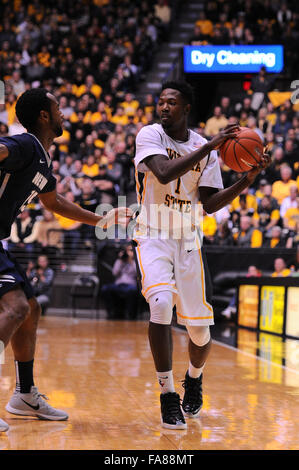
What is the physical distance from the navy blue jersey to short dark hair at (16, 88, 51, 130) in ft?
0.66

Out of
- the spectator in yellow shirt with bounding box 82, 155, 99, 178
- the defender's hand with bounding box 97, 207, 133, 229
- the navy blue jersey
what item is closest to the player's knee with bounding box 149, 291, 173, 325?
the defender's hand with bounding box 97, 207, 133, 229

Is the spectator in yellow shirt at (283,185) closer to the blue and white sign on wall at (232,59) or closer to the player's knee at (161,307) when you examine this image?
the blue and white sign on wall at (232,59)

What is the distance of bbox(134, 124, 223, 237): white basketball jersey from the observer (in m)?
4.21

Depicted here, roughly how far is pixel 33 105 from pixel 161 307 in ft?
4.49

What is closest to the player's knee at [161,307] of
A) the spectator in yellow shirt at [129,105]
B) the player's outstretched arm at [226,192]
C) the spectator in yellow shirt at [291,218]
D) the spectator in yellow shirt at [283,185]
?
the player's outstretched arm at [226,192]

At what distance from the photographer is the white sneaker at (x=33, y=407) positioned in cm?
414

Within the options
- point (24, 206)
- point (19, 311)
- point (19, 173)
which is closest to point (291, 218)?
point (24, 206)

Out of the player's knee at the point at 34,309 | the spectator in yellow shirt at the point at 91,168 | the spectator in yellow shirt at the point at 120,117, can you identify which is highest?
the spectator in yellow shirt at the point at 120,117

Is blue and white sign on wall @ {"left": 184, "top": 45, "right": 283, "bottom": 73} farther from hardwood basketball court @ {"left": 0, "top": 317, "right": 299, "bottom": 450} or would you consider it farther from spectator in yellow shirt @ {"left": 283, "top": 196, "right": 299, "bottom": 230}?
hardwood basketball court @ {"left": 0, "top": 317, "right": 299, "bottom": 450}

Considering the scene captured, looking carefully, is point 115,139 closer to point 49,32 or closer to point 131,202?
point 131,202

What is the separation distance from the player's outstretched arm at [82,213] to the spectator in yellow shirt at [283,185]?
30.2ft

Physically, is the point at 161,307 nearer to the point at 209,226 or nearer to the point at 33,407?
the point at 33,407

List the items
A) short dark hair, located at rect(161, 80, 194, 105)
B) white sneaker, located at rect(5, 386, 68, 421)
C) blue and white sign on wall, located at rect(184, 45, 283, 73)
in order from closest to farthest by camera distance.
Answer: white sneaker, located at rect(5, 386, 68, 421) → short dark hair, located at rect(161, 80, 194, 105) → blue and white sign on wall, located at rect(184, 45, 283, 73)

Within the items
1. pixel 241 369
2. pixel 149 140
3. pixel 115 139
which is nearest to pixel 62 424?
pixel 149 140
